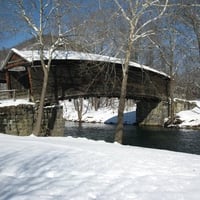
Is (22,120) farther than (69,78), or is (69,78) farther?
(69,78)

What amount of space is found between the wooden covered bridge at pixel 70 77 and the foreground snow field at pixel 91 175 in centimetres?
1461

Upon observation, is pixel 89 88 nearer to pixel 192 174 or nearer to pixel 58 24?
pixel 58 24

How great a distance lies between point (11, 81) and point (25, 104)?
8079mm

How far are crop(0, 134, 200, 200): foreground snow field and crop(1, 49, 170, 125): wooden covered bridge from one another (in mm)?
14615

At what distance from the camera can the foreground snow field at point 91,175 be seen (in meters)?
4.77

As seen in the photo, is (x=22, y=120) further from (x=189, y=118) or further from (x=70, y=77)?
(x=189, y=118)

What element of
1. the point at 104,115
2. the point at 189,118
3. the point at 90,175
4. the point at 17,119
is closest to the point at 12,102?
the point at 17,119

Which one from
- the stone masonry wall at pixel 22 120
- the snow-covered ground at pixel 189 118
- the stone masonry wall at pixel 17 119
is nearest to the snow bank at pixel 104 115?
the snow-covered ground at pixel 189 118

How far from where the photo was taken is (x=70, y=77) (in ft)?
94.5

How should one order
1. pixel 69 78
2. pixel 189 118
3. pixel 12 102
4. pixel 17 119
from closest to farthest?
1. pixel 17 119
2. pixel 12 102
3. pixel 69 78
4. pixel 189 118

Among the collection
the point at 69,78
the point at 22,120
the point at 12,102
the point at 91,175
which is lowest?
the point at 22,120

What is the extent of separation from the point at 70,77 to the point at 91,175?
23288mm

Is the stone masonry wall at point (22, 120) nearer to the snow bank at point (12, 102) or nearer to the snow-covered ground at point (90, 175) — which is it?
the snow bank at point (12, 102)

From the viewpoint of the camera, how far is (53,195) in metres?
4.68
